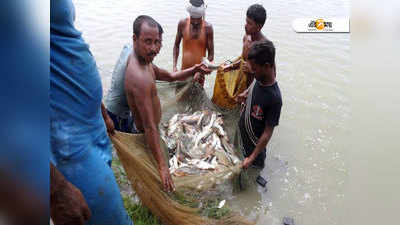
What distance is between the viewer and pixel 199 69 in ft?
13.7

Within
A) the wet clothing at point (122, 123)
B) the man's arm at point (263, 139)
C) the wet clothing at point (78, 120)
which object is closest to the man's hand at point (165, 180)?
the wet clothing at point (78, 120)

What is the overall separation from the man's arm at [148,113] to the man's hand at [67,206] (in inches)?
58.4

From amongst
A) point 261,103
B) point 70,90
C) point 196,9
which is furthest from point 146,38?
point 196,9

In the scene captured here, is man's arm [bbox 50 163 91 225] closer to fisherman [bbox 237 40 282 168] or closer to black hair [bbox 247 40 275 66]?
fisherman [bbox 237 40 282 168]

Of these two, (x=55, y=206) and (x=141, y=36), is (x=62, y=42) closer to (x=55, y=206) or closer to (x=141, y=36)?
(x=55, y=206)

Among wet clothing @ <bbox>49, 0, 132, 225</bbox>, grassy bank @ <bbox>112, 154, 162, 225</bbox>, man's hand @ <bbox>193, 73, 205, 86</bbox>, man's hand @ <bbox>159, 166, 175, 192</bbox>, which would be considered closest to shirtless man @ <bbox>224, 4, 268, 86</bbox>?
man's hand @ <bbox>193, 73, 205, 86</bbox>

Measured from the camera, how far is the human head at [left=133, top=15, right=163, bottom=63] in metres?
2.82

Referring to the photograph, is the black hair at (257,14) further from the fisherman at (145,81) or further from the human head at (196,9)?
the fisherman at (145,81)

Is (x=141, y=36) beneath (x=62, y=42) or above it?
above

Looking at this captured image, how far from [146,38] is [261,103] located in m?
1.56

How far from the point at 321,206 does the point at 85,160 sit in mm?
3471
